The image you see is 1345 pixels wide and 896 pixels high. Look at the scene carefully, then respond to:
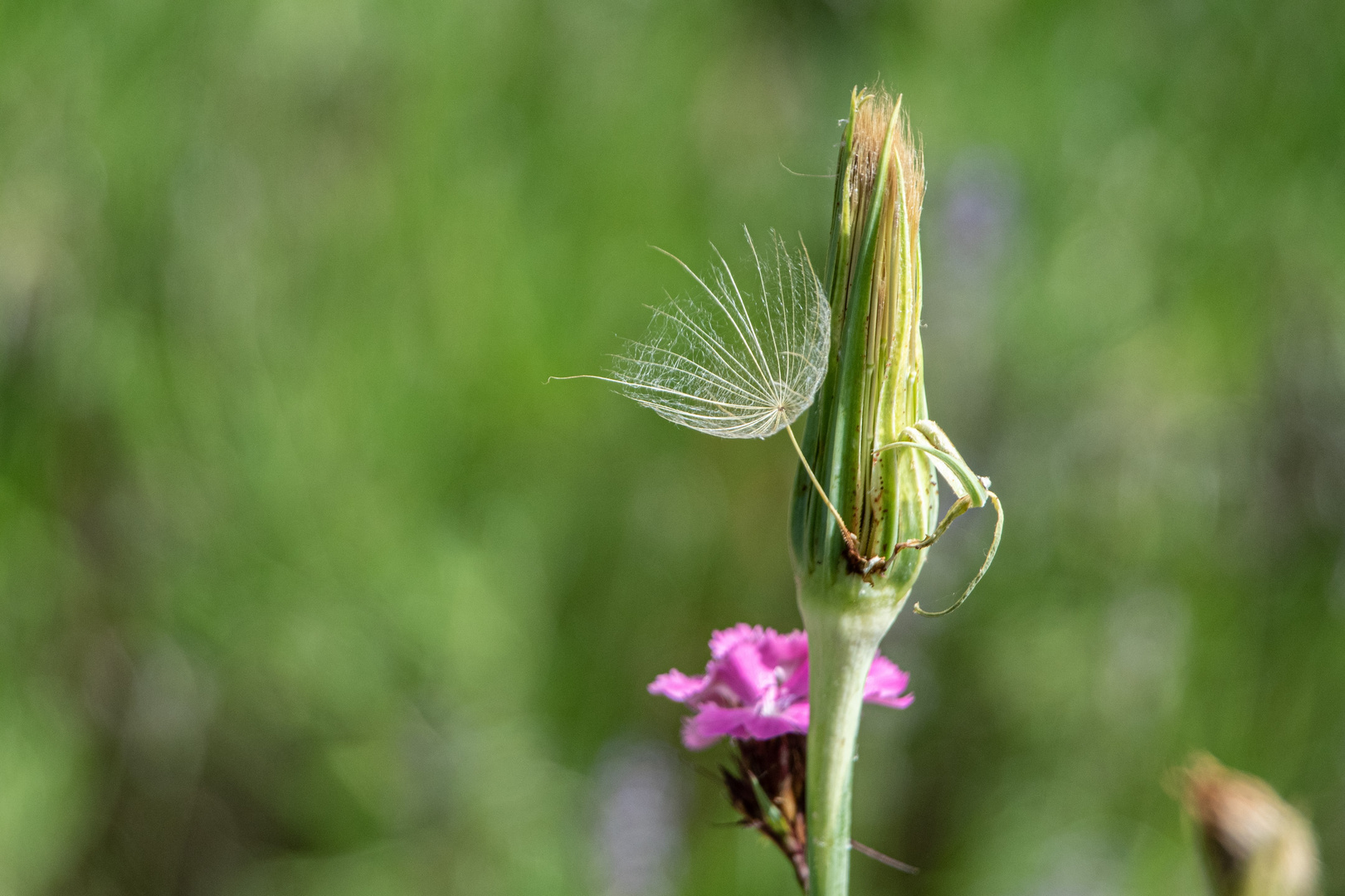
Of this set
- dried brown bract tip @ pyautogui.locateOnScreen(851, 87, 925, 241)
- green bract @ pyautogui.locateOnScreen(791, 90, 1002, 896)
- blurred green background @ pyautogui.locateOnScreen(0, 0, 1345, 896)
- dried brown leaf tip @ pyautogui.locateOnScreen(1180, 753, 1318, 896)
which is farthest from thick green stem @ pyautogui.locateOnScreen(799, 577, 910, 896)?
blurred green background @ pyautogui.locateOnScreen(0, 0, 1345, 896)

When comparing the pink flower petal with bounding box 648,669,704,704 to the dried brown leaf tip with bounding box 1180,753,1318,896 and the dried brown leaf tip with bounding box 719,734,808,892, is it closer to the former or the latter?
the dried brown leaf tip with bounding box 719,734,808,892

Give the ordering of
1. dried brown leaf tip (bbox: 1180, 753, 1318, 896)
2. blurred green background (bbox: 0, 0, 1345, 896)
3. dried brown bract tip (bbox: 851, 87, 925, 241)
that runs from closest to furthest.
→ dried brown bract tip (bbox: 851, 87, 925, 241), dried brown leaf tip (bbox: 1180, 753, 1318, 896), blurred green background (bbox: 0, 0, 1345, 896)

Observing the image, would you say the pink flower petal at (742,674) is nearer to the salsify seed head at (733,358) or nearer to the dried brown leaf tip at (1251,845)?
the salsify seed head at (733,358)

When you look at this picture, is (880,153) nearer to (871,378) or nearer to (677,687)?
(871,378)

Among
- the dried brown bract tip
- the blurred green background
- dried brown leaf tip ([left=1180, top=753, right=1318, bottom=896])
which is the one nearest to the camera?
the dried brown bract tip

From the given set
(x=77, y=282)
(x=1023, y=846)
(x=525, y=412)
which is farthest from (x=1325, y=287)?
(x=77, y=282)

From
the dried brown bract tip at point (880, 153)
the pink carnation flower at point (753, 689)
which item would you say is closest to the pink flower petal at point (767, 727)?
the pink carnation flower at point (753, 689)
